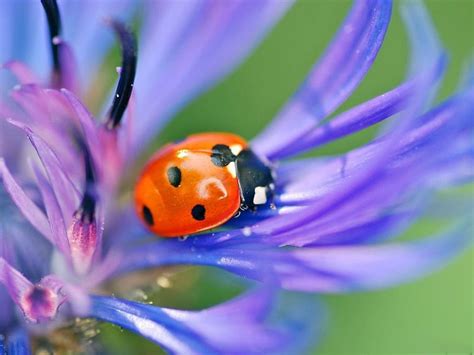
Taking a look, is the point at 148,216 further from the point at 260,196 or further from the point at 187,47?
the point at 187,47

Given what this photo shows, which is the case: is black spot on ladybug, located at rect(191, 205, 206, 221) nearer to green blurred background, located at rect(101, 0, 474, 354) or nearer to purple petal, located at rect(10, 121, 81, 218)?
purple petal, located at rect(10, 121, 81, 218)

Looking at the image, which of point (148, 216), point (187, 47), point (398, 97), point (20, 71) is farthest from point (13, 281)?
point (187, 47)

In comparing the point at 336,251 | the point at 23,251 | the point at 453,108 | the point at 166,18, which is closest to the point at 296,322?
the point at 336,251

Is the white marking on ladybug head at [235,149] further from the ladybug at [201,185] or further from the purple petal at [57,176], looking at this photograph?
the purple petal at [57,176]

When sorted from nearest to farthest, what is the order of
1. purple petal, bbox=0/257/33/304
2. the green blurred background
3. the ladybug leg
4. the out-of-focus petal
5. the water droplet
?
purple petal, bbox=0/257/33/304 < the ladybug leg < the water droplet < the out-of-focus petal < the green blurred background

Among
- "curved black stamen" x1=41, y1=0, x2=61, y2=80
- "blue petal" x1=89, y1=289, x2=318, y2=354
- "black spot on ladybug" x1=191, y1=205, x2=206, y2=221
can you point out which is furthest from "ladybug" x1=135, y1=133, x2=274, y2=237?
"curved black stamen" x1=41, y1=0, x2=61, y2=80

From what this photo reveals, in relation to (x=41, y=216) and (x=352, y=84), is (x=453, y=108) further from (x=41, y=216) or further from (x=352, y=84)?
(x=41, y=216)
